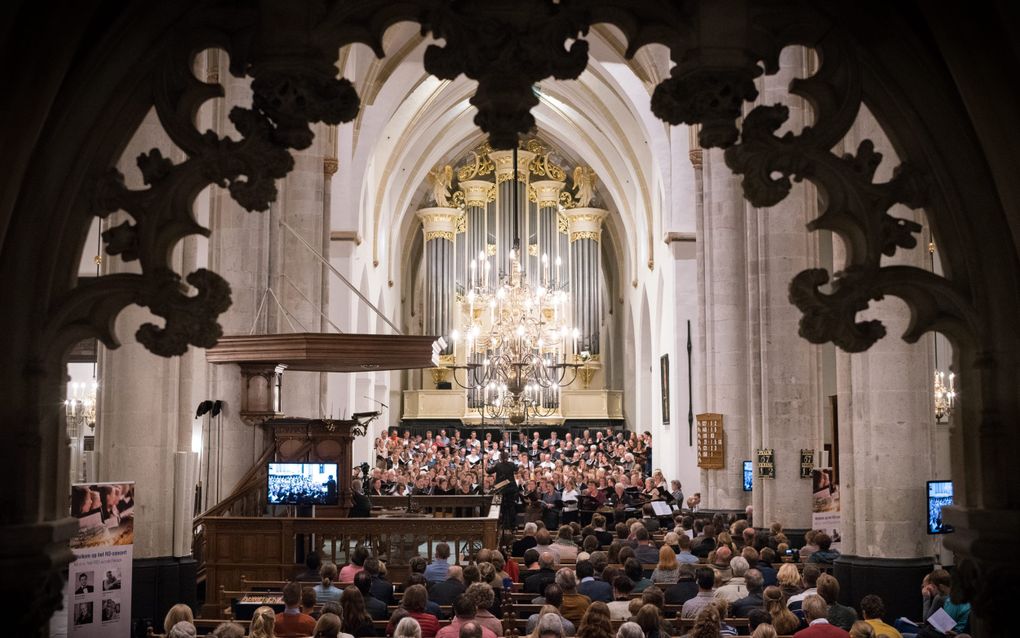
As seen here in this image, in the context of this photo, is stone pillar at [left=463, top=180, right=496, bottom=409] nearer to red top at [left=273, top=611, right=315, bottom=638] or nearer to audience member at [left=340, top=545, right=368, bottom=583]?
audience member at [left=340, top=545, right=368, bottom=583]

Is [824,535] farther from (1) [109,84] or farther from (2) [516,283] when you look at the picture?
(2) [516,283]

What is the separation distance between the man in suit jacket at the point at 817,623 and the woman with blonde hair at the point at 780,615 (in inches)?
13.9

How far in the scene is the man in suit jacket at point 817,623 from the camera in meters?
6.95

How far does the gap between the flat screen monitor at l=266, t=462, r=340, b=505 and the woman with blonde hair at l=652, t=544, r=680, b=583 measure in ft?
17.5

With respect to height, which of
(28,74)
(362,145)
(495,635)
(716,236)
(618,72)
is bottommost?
(495,635)

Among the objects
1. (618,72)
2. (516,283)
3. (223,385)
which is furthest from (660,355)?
(223,385)

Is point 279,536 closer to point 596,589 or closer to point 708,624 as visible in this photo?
point 596,589

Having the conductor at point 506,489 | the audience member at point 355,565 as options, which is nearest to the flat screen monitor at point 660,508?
the conductor at point 506,489

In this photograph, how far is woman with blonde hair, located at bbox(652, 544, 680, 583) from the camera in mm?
10430

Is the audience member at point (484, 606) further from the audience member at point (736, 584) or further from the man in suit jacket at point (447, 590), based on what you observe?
the audience member at point (736, 584)

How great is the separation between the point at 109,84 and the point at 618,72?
2489 centimetres

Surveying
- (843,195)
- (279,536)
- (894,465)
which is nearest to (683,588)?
(894,465)

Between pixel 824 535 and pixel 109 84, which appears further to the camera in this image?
pixel 824 535

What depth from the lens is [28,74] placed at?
3457 mm
